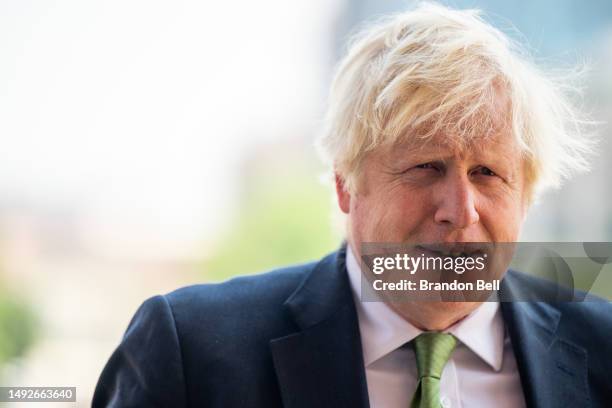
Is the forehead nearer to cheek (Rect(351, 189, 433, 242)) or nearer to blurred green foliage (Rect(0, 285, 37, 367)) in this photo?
cheek (Rect(351, 189, 433, 242))

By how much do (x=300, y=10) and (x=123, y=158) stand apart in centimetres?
275

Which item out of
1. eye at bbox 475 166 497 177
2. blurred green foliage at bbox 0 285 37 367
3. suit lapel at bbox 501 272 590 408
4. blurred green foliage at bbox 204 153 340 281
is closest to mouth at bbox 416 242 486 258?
eye at bbox 475 166 497 177

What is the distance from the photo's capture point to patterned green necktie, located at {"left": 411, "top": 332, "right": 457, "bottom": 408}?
1294 millimetres

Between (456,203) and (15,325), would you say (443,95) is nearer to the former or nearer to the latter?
(456,203)

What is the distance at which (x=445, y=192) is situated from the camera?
1.30 meters

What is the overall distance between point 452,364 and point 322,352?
275mm

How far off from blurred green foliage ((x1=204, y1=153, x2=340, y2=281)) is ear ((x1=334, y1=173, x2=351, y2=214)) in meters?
7.06

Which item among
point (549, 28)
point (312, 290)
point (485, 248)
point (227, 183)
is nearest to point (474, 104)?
point (485, 248)

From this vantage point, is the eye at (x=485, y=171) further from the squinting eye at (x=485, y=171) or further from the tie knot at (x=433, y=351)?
the tie knot at (x=433, y=351)

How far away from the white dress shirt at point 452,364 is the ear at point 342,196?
0.70 ft

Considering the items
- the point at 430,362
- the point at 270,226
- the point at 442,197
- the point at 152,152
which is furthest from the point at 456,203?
the point at 270,226

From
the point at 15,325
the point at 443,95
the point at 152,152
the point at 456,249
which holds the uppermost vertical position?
the point at 152,152

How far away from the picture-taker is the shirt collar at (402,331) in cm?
137

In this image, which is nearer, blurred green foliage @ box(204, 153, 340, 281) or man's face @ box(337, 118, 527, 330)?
man's face @ box(337, 118, 527, 330)
